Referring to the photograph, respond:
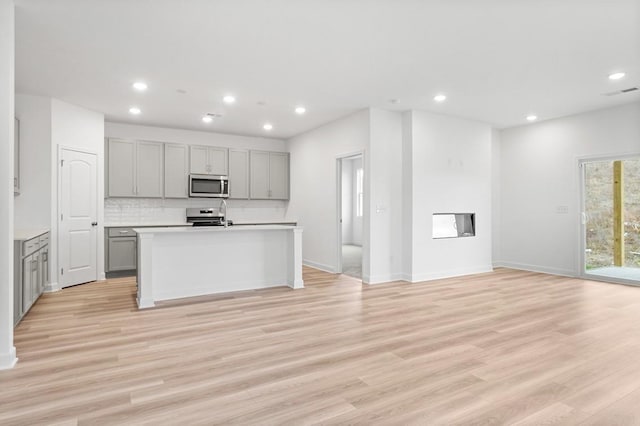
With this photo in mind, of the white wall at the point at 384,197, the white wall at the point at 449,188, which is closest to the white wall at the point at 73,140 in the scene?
the white wall at the point at 384,197

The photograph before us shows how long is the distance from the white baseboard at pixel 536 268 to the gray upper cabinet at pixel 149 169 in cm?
673

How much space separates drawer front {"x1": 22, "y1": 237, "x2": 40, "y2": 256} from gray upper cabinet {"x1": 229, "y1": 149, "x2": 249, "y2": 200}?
3758 millimetres

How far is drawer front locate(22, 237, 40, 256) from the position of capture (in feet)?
12.2

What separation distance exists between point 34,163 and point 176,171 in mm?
2322

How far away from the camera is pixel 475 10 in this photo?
297cm

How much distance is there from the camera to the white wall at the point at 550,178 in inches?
230

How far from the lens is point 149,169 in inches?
274

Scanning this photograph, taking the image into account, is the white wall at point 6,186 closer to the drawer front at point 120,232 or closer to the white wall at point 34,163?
the white wall at point 34,163

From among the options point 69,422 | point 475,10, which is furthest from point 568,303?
point 69,422

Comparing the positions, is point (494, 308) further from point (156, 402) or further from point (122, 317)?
point (122, 317)

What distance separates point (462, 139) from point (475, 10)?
3743 millimetres

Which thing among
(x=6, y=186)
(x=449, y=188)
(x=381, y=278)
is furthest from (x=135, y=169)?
(x=449, y=188)

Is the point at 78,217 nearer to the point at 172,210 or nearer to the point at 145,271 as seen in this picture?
the point at 172,210

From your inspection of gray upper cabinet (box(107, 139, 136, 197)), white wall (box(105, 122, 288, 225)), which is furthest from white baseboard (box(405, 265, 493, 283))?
gray upper cabinet (box(107, 139, 136, 197))
